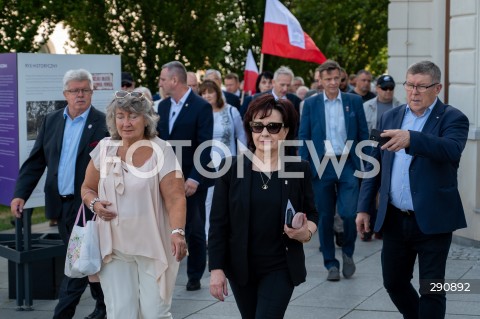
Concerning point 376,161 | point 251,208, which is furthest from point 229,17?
point 251,208

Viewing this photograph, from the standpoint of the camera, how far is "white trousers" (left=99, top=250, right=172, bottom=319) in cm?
639

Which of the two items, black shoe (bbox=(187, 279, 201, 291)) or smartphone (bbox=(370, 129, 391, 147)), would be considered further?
black shoe (bbox=(187, 279, 201, 291))

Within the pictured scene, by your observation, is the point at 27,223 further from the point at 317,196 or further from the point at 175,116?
the point at 317,196

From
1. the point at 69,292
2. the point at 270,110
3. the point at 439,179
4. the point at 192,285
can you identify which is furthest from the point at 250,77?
the point at 270,110

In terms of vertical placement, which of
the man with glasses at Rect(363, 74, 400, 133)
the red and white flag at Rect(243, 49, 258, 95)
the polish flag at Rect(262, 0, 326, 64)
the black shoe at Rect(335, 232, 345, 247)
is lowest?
the black shoe at Rect(335, 232, 345, 247)

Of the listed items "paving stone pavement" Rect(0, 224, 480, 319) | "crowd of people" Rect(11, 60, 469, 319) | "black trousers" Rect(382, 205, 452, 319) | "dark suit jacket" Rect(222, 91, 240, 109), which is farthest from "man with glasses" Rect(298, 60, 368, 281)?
"dark suit jacket" Rect(222, 91, 240, 109)

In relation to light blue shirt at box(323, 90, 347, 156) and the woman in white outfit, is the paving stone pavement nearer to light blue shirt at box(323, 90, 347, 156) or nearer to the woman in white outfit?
light blue shirt at box(323, 90, 347, 156)

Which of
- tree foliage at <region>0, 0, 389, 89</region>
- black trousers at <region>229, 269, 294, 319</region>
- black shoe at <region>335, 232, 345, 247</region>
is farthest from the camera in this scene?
tree foliage at <region>0, 0, 389, 89</region>

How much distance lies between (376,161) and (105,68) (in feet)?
11.7

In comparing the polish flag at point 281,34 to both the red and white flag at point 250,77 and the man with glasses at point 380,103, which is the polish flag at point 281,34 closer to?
the man with glasses at point 380,103

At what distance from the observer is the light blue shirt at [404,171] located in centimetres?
687

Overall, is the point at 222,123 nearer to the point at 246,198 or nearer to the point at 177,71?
the point at 177,71

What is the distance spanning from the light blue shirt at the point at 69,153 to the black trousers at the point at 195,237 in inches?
72.0

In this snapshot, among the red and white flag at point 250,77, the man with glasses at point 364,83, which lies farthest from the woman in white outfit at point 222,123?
the red and white flag at point 250,77
